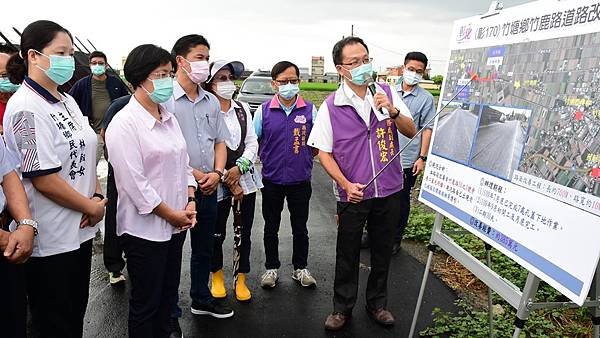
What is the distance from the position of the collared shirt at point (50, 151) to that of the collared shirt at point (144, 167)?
14 centimetres

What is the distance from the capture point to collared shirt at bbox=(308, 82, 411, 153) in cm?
290

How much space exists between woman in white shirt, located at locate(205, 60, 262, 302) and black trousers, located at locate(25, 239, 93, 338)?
1.16 meters

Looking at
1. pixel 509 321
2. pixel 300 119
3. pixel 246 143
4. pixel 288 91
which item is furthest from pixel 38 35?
pixel 509 321

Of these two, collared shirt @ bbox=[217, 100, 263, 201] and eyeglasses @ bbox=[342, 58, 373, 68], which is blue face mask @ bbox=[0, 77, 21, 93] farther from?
eyeglasses @ bbox=[342, 58, 373, 68]

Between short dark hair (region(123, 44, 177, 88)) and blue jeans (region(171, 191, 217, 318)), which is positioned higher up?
short dark hair (region(123, 44, 177, 88))

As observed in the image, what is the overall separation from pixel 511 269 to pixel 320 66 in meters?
52.5

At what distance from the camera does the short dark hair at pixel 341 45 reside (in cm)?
286

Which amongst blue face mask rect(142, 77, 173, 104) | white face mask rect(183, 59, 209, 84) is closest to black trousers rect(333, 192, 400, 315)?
white face mask rect(183, 59, 209, 84)

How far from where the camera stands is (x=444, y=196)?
8.23 feet

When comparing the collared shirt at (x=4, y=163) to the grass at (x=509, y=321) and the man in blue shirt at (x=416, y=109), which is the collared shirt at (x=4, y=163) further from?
the man in blue shirt at (x=416, y=109)

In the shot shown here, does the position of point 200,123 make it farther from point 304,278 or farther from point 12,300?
point 304,278

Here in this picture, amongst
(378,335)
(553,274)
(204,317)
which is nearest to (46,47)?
(204,317)

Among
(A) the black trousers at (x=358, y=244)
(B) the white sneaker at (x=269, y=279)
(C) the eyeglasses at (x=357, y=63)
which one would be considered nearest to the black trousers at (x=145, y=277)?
(A) the black trousers at (x=358, y=244)

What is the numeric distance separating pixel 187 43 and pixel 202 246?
4.63 feet
